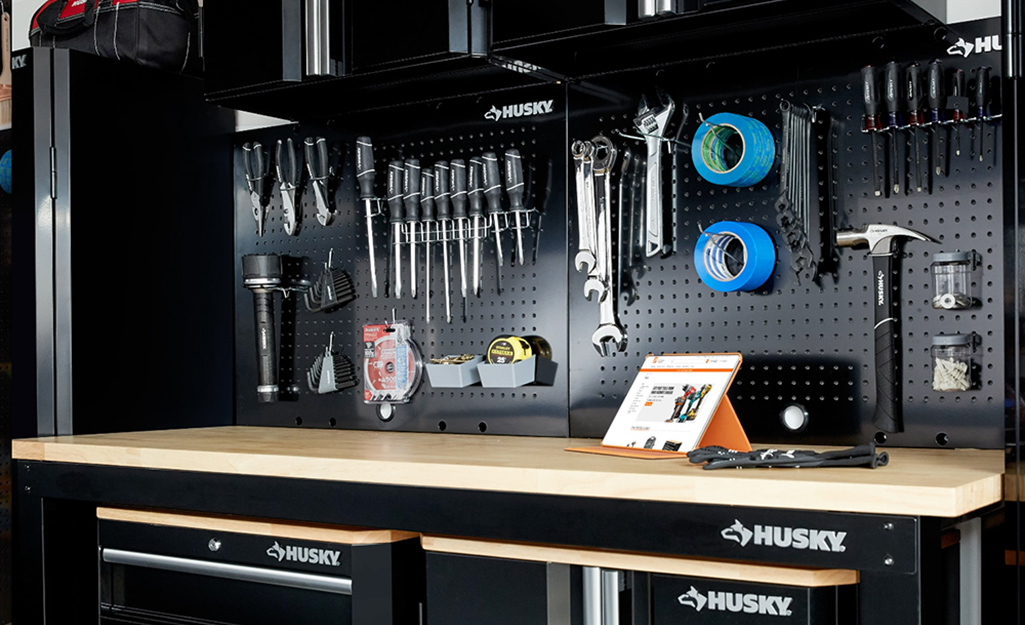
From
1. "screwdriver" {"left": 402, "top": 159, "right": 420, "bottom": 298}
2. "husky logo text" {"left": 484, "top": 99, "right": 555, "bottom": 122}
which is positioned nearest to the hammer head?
"husky logo text" {"left": 484, "top": 99, "right": 555, "bottom": 122}

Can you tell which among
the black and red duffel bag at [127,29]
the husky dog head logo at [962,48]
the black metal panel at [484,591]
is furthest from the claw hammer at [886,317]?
the black and red duffel bag at [127,29]

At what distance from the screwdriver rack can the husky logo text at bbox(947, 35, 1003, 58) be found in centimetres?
1

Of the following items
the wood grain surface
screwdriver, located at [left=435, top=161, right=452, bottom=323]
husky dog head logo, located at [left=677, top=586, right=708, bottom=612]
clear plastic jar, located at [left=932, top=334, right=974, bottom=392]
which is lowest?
husky dog head logo, located at [left=677, top=586, right=708, bottom=612]

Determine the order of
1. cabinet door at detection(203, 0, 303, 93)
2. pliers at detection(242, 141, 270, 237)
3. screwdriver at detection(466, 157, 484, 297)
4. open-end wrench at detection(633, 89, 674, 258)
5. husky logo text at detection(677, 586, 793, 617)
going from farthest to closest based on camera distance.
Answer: pliers at detection(242, 141, 270, 237) → screwdriver at detection(466, 157, 484, 297) → cabinet door at detection(203, 0, 303, 93) → open-end wrench at detection(633, 89, 674, 258) → husky logo text at detection(677, 586, 793, 617)

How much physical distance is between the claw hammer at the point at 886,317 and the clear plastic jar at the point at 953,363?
0.25 ft

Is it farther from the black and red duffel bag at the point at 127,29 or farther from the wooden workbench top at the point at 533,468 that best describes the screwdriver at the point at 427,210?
the black and red duffel bag at the point at 127,29

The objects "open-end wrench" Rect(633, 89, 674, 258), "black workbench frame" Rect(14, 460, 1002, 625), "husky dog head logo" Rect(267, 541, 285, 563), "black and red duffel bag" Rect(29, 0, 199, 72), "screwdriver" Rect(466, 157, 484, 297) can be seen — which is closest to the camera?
"black workbench frame" Rect(14, 460, 1002, 625)

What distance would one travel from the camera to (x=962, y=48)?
194cm

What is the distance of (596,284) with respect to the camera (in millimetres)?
2297

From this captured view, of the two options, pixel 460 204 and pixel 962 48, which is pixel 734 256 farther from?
pixel 460 204

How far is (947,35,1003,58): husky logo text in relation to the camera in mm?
1904

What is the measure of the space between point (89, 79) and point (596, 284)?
1361 millimetres

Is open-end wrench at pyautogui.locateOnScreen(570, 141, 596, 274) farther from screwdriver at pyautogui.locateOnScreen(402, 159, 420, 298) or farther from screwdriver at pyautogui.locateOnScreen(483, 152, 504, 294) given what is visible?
screwdriver at pyautogui.locateOnScreen(402, 159, 420, 298)

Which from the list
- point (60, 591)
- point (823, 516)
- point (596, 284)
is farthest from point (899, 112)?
point (60, 591)
